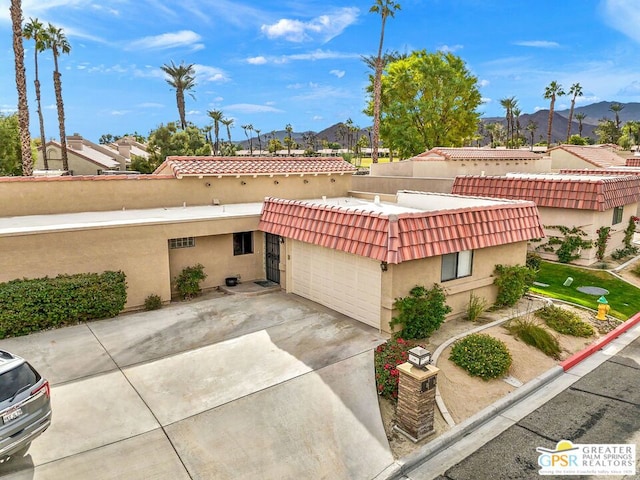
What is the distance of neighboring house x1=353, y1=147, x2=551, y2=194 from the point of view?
1084 inches

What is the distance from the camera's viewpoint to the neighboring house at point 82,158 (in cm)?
5356

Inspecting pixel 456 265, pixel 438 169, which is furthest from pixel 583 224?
pixel 456 265

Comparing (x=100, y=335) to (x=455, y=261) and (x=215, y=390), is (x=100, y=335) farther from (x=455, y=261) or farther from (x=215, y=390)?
(x=455, y=261)

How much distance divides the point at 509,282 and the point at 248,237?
10080mm

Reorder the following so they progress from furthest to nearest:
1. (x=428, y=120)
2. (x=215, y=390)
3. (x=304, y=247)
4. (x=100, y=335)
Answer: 1. (x=428, y=120)
2. (x=304, y=247)
3. (x=100, y=335)
4. (x=215, y=390)

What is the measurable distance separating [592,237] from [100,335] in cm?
2116

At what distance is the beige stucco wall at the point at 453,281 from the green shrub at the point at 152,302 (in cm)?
780

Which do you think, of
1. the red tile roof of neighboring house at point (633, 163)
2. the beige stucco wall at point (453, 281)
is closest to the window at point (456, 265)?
the beige stucco wall at point (453, 281)

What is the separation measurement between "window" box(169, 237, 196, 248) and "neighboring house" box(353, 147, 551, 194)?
15518mm

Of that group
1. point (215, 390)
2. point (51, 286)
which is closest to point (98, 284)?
point (51, 286)

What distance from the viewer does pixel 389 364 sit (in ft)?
33.9

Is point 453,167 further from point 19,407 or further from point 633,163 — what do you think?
point 19,407

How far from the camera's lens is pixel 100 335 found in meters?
13.0
